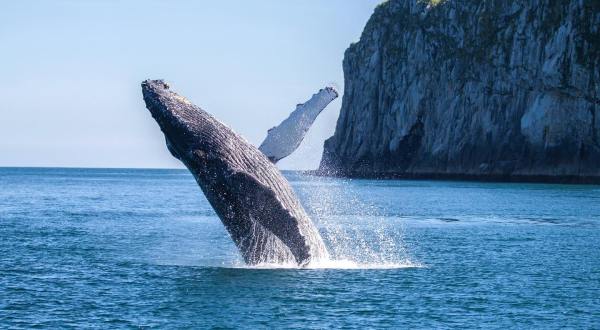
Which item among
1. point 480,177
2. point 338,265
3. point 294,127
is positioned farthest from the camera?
point 480,177

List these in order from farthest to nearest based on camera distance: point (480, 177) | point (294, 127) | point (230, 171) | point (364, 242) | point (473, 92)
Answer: point (473, 92), point (480, 177), point (364, 242), point (294, 127), point (230, 171)

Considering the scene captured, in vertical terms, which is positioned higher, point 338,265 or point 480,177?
point 480,177

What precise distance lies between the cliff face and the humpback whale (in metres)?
88.5

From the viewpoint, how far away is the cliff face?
103 m

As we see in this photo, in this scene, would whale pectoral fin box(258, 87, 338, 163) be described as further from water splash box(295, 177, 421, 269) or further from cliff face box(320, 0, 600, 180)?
cliff face box(320, 0, 600, 180)

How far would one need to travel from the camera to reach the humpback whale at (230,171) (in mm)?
17734

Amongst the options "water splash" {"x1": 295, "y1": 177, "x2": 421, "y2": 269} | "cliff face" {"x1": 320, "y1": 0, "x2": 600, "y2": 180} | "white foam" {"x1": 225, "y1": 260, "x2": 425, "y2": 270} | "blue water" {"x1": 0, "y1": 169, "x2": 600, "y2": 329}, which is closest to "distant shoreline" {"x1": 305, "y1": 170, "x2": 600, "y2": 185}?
"cliff face" {"x1": 320, "y1": 0, "x2": 600, "y2": 180}

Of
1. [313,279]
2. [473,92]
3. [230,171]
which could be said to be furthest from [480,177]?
[230,171]

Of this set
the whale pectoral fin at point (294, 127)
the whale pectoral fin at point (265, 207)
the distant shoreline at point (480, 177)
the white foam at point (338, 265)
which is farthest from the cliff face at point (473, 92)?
the whale pectoral fin at point (265, 207)

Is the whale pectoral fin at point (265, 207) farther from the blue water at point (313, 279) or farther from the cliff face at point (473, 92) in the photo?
the cliff face at point (473, 92)

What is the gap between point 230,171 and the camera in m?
17.9

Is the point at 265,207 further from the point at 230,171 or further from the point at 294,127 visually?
the point at 294,127

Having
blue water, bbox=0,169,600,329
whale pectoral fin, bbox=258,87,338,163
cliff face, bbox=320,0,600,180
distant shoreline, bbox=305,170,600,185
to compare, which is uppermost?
cliff face, bbox=320,0,600,180

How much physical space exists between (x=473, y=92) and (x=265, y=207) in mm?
106169
